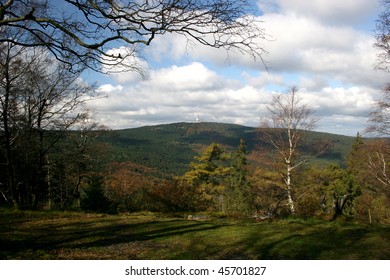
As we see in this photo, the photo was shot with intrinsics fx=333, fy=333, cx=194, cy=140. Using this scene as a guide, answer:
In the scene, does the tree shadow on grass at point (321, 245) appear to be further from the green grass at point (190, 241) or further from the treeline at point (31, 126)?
the treeline at point (31, 126)

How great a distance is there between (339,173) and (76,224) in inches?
1647

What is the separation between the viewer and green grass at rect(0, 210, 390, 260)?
275 inches

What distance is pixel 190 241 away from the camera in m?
8.50

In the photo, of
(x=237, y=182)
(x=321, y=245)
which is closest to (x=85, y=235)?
(x=321, y=245)

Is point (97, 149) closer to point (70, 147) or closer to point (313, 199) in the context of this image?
point (70, 147)

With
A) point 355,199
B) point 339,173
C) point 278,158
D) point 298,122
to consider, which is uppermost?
point 298,122

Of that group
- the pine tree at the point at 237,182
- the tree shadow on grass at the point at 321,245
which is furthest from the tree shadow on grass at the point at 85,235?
the pine tree at the point at 237,182

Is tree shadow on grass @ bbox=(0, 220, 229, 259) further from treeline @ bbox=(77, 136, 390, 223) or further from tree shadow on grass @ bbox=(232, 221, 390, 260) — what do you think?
treeline @ bbox=(77, 136, 390, 223)

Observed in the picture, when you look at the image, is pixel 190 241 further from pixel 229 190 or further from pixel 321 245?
pixel 229 190

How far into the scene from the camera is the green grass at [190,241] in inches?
275

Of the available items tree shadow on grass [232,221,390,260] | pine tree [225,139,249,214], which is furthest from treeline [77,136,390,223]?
tree shadow on grass [232,221,390,260]

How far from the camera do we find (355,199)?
41875 mm

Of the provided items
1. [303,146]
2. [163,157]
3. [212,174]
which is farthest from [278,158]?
[163,157]

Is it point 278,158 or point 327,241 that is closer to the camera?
point 327,241
